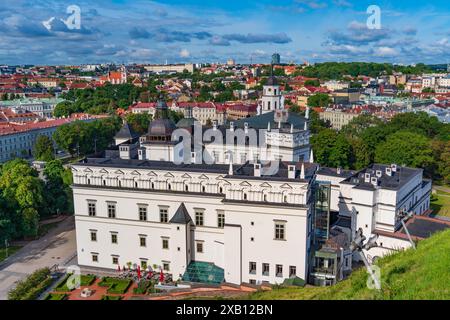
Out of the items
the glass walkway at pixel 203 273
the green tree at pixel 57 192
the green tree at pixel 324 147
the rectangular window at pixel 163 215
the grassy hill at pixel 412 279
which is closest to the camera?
the grassy hill at pixel 412 279

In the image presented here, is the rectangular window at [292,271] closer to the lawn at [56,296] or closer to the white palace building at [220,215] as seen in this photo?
the white palace building at [220,215]

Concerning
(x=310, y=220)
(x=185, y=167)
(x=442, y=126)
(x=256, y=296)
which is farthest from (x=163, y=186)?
(x=442, y=126)

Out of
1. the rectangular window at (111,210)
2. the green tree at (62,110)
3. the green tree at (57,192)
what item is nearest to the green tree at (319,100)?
the green tree at (62,110)

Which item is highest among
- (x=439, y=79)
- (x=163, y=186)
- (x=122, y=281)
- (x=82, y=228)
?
(x=439, y=79)

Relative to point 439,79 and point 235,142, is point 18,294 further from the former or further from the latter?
point 439,79

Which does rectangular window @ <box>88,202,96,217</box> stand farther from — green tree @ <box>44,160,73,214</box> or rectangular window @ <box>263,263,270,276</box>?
green tree @ <box>44,160,73,214</box>

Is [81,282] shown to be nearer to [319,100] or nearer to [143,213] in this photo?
[143,213]
